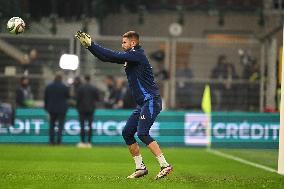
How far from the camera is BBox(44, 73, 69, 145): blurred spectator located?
80.6 ft

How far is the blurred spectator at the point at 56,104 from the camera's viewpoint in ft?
80.6

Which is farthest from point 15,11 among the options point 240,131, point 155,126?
point 240,131

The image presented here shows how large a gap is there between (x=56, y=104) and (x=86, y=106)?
0.99 m

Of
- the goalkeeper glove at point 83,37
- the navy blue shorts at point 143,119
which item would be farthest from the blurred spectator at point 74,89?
the goalkeeper glove at point 83,37

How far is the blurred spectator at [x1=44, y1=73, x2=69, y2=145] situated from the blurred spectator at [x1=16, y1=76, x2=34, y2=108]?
5.11 ft

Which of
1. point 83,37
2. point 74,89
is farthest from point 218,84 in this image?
point 83,37

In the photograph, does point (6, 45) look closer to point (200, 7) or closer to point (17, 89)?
point (17, 89)

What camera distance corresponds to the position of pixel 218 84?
27312 mm

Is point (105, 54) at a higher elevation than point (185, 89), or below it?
higher

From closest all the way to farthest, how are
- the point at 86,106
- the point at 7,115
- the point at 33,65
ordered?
the point at 86,106
the point at 7,115
the point at 33,65

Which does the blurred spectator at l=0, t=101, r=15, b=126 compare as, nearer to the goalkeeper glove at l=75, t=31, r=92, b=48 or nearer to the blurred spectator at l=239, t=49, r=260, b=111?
the blurred spectator at l=239, t=49, r=260, b=111

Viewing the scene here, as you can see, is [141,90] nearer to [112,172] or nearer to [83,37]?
[83,37]

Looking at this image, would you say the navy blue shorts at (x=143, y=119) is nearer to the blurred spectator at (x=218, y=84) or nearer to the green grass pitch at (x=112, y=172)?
the green grass pitch at (x=112, y=172)

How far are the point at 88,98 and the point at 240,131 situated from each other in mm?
5167
